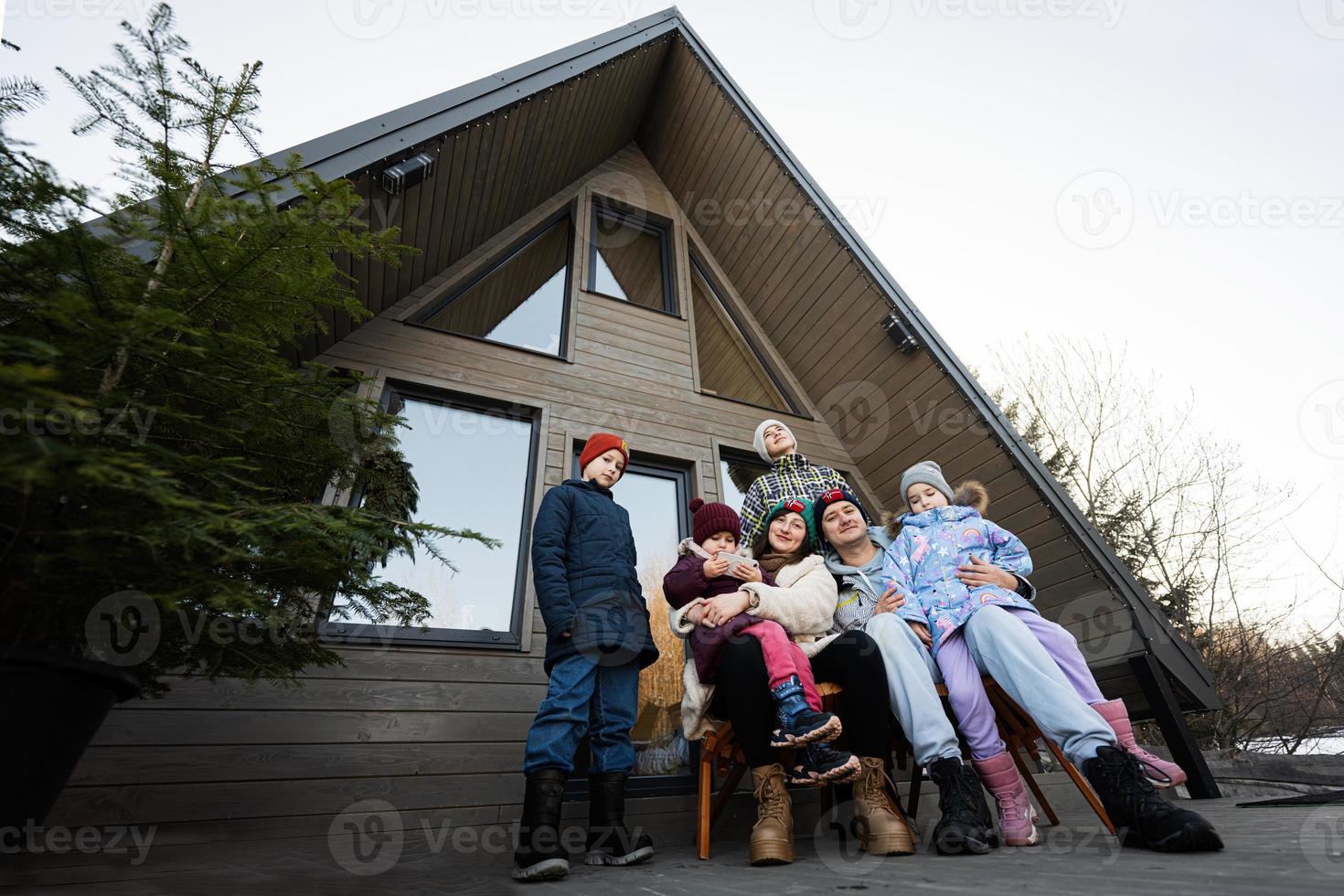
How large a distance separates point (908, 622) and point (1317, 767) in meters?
5.21

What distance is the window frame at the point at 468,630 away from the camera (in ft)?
9.22

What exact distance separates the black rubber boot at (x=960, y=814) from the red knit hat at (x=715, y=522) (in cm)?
104

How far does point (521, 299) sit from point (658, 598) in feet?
8.09

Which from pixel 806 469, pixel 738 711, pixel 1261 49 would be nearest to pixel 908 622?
pixel 738 711

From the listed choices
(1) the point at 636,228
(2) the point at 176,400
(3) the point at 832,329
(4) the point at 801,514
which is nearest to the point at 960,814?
(4) the point at 801,514

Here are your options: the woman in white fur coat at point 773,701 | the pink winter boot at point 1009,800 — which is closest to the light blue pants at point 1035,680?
the pink winter boot at point 1009,800

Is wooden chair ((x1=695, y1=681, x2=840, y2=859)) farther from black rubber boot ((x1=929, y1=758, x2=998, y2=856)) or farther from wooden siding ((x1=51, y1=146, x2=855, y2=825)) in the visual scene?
wooden siding ((x1=51, y1=146, x2=855, y2=825))

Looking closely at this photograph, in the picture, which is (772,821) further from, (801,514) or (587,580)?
(801,514)

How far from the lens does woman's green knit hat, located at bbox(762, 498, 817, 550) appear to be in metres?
2.49

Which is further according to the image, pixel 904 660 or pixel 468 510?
pixel 468 510

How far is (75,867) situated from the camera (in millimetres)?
1610

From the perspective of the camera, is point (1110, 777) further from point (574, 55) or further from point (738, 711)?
point (574, 55)

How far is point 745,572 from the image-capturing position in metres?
2.22

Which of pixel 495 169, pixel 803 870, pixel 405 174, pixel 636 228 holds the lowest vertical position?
pixel 803 870
